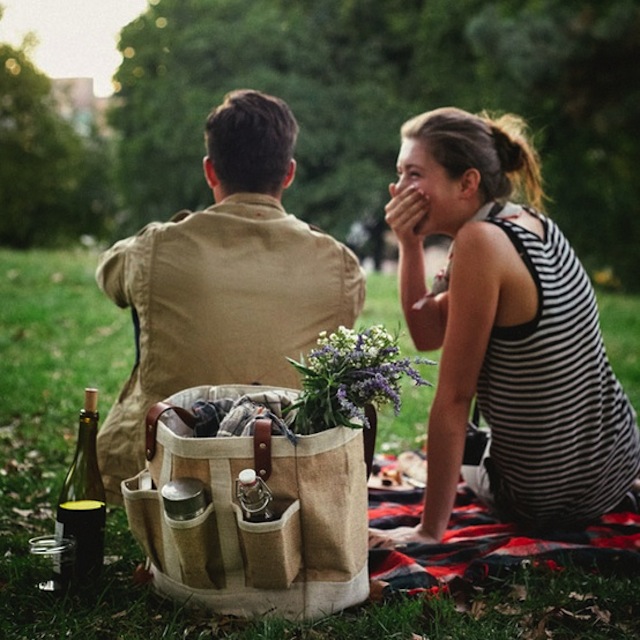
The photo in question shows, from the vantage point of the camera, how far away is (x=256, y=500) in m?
2.52

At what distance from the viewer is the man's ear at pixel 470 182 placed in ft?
11.0

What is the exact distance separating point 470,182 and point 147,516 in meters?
1.68

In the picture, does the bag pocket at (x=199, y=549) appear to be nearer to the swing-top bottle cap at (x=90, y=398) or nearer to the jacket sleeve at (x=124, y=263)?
the swing-top bottle cap at (x=90, y=398)

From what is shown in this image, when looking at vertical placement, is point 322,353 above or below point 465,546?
above

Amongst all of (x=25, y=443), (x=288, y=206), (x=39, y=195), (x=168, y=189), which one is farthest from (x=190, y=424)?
(x=39, y=195)

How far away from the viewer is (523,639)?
267cm

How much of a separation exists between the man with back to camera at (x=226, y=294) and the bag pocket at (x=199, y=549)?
667 mm

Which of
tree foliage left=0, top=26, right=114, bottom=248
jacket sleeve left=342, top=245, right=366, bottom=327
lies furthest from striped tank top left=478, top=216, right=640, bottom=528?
tree foliage left=0, top=26, right=114, bottom=248

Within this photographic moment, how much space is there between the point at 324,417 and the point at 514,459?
1.07 metres

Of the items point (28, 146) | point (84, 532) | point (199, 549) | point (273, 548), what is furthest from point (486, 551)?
point (28, 146)

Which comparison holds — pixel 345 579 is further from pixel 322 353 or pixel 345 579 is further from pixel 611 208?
pixel 611 208

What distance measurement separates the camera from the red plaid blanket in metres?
3.01

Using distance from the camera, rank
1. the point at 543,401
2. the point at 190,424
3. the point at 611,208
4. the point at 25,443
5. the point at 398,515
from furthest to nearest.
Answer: the point at 611,208, the point at 25,443, the point at 398,515, the point at 543,401, the point at 190,424

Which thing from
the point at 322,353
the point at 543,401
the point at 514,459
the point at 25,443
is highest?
the point at 322,353
